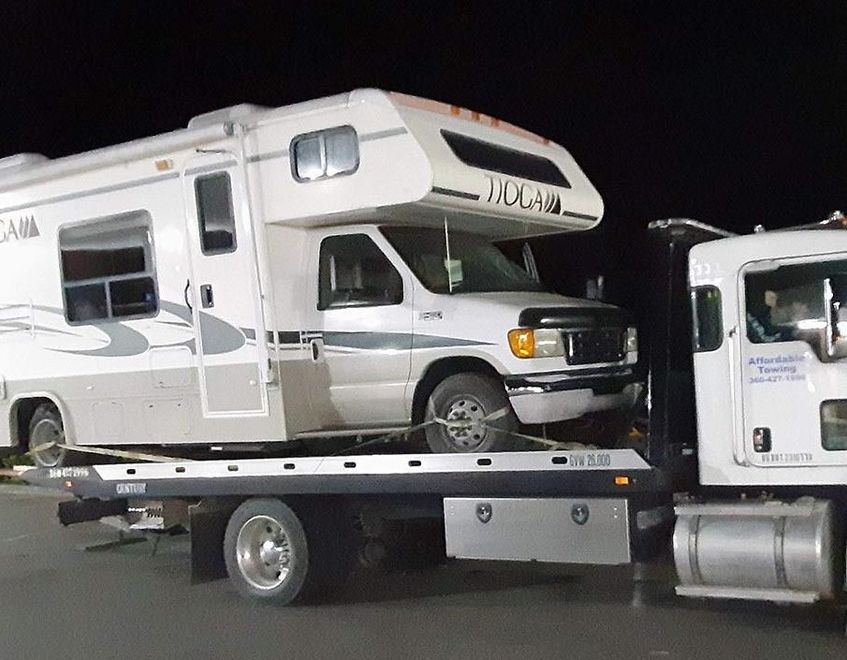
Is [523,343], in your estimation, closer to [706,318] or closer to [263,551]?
[706,318]

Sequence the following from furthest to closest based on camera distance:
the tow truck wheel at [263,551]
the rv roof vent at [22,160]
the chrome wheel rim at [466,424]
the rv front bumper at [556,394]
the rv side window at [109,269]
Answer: the rv roof vent at [22,160] → the rv side window at [109,269] → the tow truck wheel at [263,551] → the chrome wheel rim at [466,424] → the rv front bumper at [556,394]

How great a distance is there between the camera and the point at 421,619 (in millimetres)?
7938

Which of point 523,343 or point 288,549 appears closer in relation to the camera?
point 523,343

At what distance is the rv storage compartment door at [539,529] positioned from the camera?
→ 7.00 metres

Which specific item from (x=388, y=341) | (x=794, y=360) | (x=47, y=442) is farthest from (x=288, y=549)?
(x=794, y=360)

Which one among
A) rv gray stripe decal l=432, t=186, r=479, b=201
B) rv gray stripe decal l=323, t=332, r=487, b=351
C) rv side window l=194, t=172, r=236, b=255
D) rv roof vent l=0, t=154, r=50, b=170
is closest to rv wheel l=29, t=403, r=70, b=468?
rv roof vent l=0, t=154, r=50, b=170

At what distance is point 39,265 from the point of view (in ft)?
31.0

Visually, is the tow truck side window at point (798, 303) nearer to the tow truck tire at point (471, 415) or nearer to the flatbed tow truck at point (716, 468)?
the flatbed tow truck at point (716, 468)

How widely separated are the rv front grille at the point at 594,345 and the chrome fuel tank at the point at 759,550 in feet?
4.12

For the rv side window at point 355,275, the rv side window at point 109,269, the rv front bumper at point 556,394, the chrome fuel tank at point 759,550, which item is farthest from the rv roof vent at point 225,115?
the chrome fuel tank at point 759,550

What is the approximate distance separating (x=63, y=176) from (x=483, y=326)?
13.4ft

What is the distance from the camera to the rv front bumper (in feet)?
24.3

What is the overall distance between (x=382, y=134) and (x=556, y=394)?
85.6 inches

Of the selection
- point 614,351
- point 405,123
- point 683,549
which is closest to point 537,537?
point 683,549
